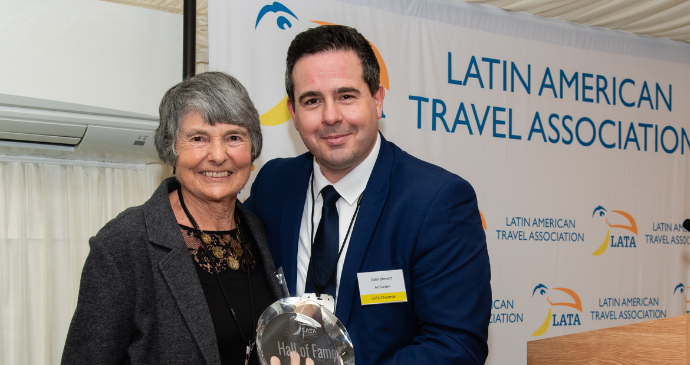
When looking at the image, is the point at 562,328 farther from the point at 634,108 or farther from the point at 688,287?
the point at 634,108

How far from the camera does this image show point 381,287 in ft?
6.69

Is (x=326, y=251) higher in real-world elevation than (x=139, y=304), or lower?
higher

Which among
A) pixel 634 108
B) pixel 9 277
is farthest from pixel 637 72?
pixel 9 277

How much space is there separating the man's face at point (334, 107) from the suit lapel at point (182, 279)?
630mm

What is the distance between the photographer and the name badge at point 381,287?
2.04m

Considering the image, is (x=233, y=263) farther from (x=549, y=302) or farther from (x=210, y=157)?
(x=549, y=302)

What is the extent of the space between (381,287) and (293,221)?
49 centimetres

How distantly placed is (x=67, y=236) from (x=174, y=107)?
2.30 metres

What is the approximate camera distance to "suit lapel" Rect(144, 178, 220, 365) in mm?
1804

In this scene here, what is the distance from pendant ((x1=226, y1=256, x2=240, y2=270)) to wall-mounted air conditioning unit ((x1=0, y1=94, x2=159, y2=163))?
171 cm

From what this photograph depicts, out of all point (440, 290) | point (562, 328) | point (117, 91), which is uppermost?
point (117, 91)

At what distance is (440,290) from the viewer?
201 cm

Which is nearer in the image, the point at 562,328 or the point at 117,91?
the point at 117,91

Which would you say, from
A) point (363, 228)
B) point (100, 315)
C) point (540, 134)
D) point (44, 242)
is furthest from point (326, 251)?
point (540, 134)
